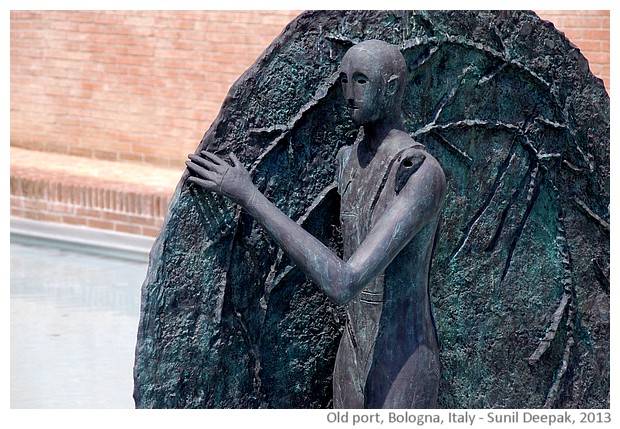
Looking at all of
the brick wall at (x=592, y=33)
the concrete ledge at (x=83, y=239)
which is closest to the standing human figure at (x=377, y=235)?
the brick wall at (x=592, y=33)

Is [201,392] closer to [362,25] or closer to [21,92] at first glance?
[362,25]

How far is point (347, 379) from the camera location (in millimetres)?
4141

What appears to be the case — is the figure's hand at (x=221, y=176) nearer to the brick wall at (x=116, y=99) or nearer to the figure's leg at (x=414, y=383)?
the figure's leg at (x=414, y=383)

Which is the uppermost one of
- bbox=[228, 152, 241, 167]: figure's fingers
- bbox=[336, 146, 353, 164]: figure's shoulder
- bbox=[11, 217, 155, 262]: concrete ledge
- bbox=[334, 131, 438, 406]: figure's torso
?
bbox=[336, 146, 353, 164]: figure's shoulder

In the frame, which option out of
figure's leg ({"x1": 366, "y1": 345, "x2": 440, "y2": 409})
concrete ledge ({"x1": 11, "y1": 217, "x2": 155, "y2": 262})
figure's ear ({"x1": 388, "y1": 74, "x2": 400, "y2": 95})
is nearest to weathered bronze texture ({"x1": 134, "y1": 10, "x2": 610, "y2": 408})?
figure's ear ({"x1": 388, "y1": 74, "x2": 400, "y2": 95})

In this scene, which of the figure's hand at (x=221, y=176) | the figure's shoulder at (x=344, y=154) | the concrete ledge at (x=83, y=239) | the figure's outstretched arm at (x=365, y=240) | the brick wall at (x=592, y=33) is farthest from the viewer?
the concrete ledge at (x=83, y=239)

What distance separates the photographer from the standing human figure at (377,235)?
12.6 ft

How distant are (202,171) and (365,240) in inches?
23.8

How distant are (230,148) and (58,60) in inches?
253

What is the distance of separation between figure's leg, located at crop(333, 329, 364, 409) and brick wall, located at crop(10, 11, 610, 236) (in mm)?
5160

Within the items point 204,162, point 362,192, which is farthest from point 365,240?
point 204,162

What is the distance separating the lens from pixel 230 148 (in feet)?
13.9

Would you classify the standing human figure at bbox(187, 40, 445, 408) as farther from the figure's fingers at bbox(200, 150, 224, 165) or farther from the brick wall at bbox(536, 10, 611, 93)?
the brick wall at bbox(536, 10, 611, 93)

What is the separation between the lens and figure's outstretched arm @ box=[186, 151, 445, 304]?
3809 mm
